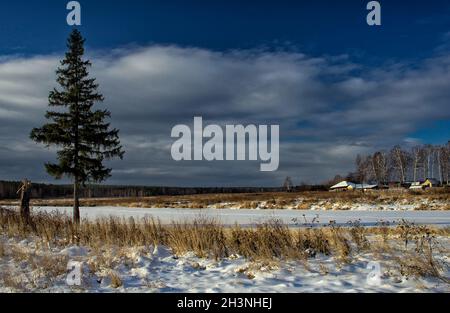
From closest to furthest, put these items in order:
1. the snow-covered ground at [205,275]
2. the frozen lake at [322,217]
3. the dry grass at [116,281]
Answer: the snow-covered ground at [205,275] < the dry grass at [116,281] < the frozen lake at [322,217]

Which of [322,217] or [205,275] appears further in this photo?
[322,217]

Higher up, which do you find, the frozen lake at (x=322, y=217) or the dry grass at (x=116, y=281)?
the dry grass at (x=116, y=281)

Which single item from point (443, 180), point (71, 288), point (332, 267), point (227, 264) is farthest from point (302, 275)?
point (443, 180)

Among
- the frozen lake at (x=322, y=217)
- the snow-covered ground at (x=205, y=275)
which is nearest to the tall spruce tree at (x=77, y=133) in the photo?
the frozen lake at (x=322, y=217)

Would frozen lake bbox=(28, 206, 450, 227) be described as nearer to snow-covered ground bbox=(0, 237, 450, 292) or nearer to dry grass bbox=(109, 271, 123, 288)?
snow-covered ground bbox=(0, 237, 450, 292)

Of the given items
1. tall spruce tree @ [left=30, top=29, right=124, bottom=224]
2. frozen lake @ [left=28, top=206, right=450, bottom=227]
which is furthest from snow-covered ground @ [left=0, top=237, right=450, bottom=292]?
tall spruce tree @ [left=30, top=29, right=124, bottom=224]

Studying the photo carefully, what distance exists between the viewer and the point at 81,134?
32.7 m

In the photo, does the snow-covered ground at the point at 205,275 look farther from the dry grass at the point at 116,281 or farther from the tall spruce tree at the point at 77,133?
the tall spruce tree at the point at 77,133

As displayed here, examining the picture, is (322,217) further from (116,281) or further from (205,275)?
(116,281)

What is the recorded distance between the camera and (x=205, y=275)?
9.18 meters

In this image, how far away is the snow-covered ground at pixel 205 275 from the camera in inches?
320

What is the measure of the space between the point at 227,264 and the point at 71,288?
129 inches

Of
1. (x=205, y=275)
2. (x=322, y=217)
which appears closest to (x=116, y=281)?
(x=205, y=275)
